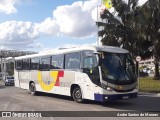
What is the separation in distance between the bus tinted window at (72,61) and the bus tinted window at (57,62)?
55 centimetres

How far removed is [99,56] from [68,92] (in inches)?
143

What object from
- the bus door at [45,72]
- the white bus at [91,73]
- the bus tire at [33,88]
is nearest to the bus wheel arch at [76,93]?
the white bus at [91,73]

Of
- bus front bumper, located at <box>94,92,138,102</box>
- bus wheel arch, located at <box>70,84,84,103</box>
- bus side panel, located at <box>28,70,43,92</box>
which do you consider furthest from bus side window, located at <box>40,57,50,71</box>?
bus front bumper, located at <box>94,92,138,102</box>

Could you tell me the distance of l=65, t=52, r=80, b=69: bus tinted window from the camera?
17.9m

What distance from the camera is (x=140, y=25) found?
4291cm

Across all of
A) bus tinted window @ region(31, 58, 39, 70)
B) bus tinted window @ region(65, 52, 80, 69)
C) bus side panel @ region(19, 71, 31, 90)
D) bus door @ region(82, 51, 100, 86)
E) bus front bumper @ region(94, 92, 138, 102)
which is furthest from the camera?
bus side panel @ region(19, 71, 31, 90)

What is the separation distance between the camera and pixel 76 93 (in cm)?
1792

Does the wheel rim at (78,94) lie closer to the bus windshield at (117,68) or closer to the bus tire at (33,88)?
the bus windshield at (117,68)

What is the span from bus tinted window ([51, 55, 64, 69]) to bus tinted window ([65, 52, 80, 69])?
21.7 inches

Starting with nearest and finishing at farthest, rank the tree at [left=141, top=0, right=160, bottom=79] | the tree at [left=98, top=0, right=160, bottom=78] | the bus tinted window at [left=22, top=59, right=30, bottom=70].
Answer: the bus tinted window at [left=22, top=59, right=30, bottom=70], the tree at [left=141, top=0, right=160, bottom=79], the tree at [left=98, top=0, right=160, bottom=78]

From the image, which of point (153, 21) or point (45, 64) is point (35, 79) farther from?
point (153, 21)

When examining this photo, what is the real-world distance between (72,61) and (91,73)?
225cm

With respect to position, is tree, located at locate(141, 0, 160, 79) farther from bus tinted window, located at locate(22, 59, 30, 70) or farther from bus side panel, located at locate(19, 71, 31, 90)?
bus side panel, located at locate(19, 71, 31, 90)

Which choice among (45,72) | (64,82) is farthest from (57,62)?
(45,72)
